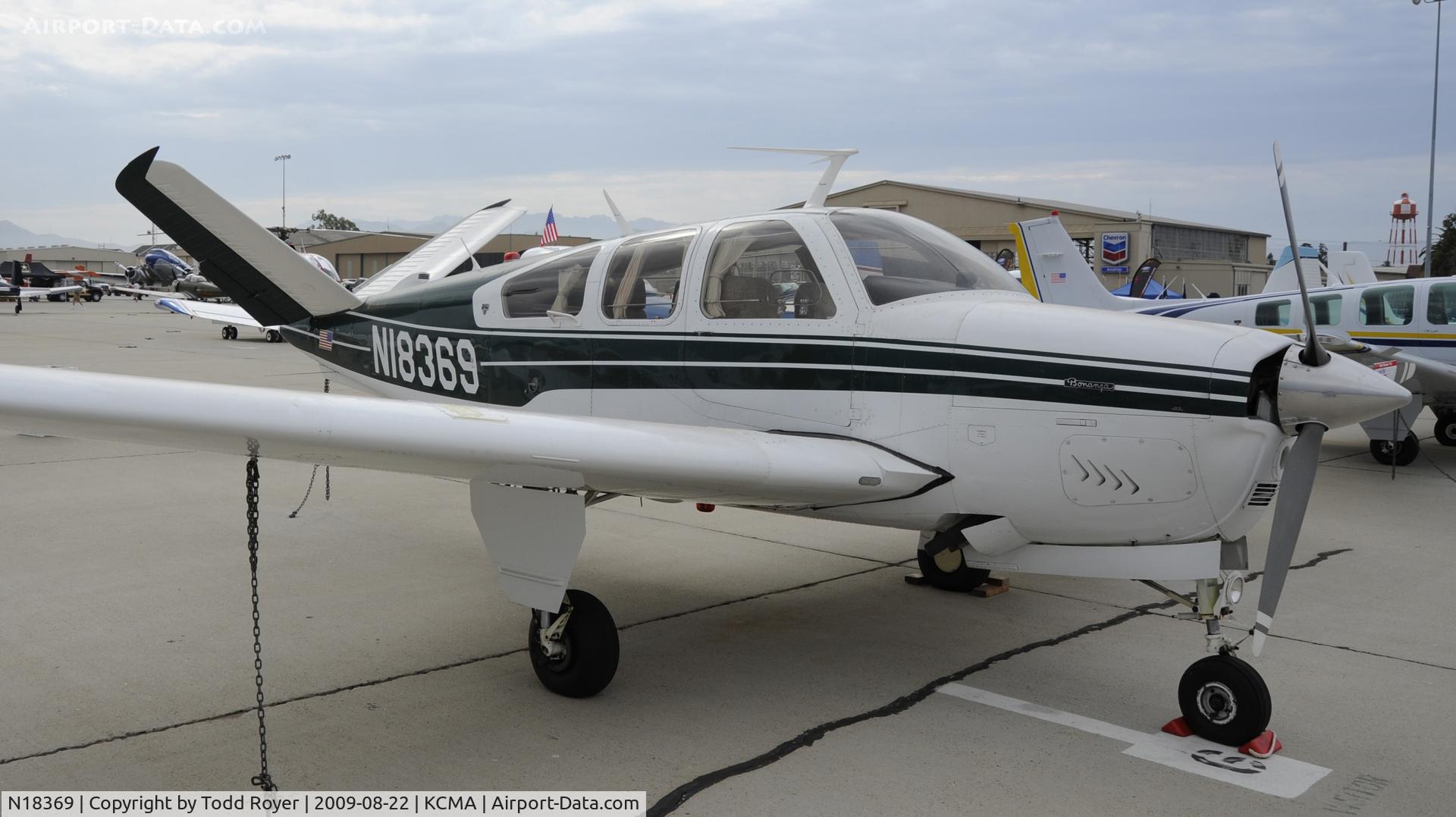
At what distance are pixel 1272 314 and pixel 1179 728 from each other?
33.3 feet

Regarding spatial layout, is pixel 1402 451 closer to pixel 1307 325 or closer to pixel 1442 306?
pixel 1442 306

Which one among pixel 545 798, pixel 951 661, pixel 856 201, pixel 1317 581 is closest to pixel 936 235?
pixel 951 661

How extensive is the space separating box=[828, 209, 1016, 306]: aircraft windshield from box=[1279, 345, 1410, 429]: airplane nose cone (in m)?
1.41

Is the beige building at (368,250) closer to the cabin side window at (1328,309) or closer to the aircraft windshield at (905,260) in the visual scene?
the cabin side window at (1328,309)

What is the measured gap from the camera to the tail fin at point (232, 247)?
5.83 metres

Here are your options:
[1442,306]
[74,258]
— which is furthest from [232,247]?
[74,258]

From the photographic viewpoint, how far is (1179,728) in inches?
160

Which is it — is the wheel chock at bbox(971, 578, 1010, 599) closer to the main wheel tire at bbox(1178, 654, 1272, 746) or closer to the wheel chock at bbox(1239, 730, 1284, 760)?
the main wheel tire at bbox(1178, 654, 1272, 746)

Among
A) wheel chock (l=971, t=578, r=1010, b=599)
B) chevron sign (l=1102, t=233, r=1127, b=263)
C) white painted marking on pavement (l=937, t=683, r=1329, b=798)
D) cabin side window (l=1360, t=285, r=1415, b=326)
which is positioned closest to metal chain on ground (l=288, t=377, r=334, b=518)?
wheel chock (l=971, t=578, r=1010, b=599)

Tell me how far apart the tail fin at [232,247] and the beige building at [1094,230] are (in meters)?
36.5

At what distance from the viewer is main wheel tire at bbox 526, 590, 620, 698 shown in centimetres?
435

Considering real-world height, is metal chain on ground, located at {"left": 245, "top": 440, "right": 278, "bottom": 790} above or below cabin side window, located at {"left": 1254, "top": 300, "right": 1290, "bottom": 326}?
below

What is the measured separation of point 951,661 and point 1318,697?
1553mm

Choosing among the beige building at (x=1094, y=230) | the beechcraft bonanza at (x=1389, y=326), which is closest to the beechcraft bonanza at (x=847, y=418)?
the beechcraft bonanza at (x=1389, y=326)
